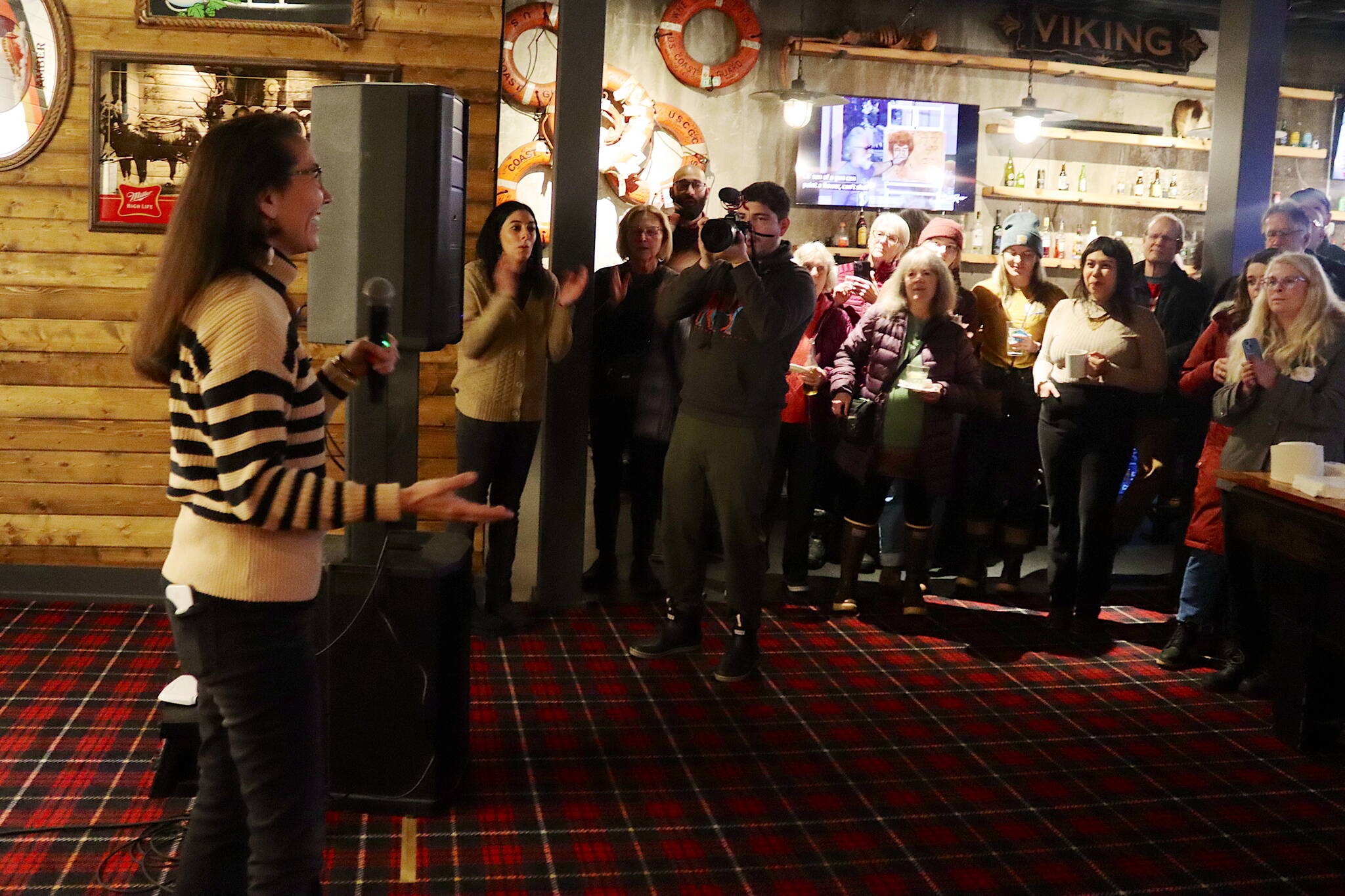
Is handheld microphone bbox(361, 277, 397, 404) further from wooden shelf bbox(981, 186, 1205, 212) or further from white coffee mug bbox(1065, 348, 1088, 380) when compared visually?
wooden shelf bbox(981, 186, 1205, 212)

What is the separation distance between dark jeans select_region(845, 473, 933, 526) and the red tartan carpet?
54 cm

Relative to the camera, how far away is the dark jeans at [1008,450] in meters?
5.30

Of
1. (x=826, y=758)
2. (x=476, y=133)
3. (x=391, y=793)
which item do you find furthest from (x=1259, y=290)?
(x=391, y=793)

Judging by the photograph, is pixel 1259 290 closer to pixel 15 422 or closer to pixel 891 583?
pixel 891 583

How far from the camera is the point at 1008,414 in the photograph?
17.6 feet

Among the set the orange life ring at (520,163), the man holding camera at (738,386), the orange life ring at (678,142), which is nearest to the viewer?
the man holding camera at (738,386)

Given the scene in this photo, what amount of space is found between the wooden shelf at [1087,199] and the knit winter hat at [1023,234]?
3.16m

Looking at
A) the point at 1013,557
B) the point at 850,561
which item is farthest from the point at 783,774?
the point at 1013,557

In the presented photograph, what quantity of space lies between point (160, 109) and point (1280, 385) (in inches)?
160

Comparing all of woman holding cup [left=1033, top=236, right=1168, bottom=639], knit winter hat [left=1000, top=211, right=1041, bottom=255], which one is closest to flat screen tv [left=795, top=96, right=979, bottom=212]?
knit winter hat [left=1000, top=211, right=1041, bottom=255]

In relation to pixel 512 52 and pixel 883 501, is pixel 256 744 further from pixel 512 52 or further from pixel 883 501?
pixel 512 52

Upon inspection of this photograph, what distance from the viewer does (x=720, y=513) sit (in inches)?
160

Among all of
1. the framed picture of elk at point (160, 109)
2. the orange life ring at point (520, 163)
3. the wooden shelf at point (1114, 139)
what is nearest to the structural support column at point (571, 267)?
the framed picture of elk at point (160, 109)

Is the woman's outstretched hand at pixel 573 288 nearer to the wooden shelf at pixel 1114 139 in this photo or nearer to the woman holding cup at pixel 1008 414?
the woman holding cup at pixel 1008 414
